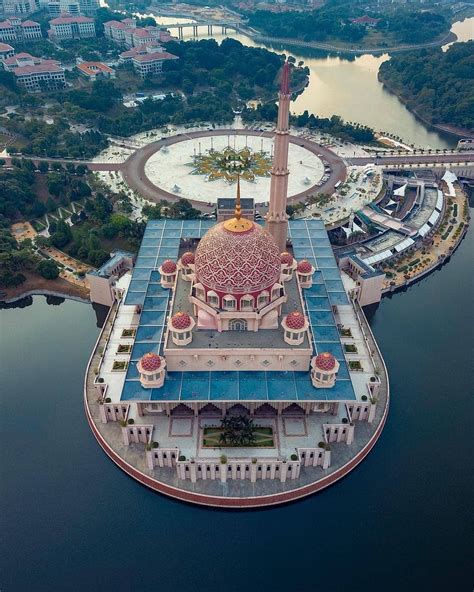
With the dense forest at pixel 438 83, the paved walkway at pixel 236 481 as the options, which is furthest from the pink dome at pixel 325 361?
the dense forest at pixel 438 83

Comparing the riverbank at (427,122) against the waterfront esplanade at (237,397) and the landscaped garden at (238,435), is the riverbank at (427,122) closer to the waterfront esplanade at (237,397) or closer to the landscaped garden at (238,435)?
the waterfront esplanade at (237,397)

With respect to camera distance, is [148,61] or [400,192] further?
[148,61]

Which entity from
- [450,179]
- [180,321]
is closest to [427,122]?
[450,179]

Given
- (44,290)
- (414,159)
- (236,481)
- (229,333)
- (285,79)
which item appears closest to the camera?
(236,481)

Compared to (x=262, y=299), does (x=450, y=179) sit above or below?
below

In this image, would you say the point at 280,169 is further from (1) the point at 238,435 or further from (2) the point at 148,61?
(2) the point at 148,61

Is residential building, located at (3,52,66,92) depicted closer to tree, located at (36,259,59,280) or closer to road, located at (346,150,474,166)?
tree, located at (36,259,59,280)

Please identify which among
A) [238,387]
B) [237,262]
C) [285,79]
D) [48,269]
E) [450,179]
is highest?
[285,79]
